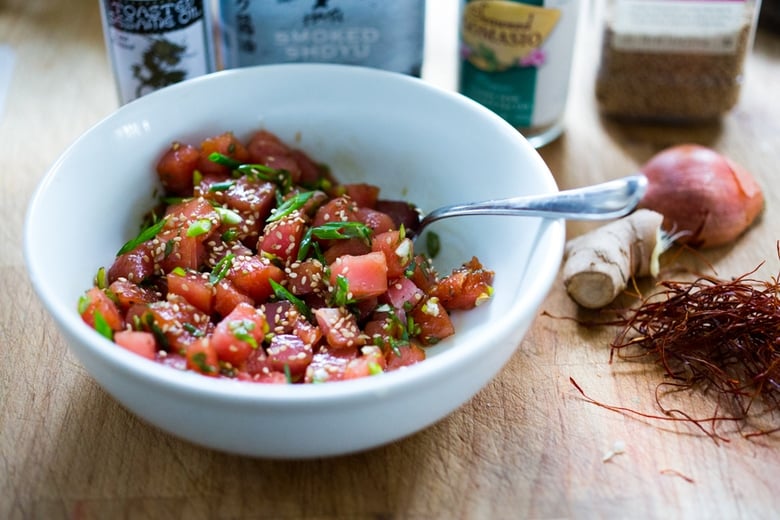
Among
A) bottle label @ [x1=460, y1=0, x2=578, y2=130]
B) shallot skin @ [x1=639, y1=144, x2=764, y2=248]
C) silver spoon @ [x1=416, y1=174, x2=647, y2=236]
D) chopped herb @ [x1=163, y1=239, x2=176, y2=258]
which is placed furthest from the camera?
bottle label @ [x1=460, y1=0, x2=578, y2=130]

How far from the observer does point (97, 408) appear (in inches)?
61.3

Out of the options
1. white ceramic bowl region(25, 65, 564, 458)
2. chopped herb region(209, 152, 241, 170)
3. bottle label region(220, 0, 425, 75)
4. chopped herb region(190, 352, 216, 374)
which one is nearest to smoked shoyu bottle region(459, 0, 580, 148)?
bottle label region(220, 0, 425, 75)

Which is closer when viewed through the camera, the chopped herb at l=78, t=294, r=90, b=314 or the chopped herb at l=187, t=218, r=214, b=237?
the chopped herb at l=78, t=294, r=90, b=314

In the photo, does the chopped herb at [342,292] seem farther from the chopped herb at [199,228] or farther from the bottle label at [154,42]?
the bottle label at [154,42]

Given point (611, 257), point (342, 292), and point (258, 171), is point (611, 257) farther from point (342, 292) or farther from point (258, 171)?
point (258, 171)

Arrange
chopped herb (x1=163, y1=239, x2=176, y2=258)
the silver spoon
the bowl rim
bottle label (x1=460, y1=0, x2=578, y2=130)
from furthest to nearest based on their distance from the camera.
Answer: bottle label (x1=460, y1=0, x2=578, y2=130) < chopped herb (x1=163, y1=239, x2=176, y2=258) < the silver spoon < the bowl rim

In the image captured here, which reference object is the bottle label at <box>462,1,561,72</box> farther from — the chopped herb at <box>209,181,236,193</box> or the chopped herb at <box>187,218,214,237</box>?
the chopped herb at <box>187,218,214,237</box>

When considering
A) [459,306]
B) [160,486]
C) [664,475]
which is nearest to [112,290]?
[160,486]

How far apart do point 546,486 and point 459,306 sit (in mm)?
350

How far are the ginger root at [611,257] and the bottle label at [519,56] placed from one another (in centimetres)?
42

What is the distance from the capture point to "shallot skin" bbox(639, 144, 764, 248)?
1.92 metres

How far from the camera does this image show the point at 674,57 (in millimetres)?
2186

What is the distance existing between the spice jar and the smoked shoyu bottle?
143 millimetres

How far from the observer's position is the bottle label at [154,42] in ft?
6.31
